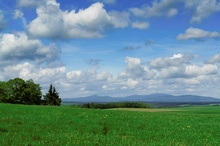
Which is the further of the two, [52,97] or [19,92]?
[52,97]

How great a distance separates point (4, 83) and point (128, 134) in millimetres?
108239

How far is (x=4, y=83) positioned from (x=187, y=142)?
111203 mm

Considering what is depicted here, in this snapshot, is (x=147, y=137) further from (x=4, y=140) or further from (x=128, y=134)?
(x=4, y=140)

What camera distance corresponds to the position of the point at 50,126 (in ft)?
72.3

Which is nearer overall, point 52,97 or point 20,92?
point 20,92

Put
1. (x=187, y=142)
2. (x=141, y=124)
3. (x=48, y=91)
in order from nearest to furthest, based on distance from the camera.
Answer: (x=187, y=142)
(x=141, y=124)
(x=48, y=91)

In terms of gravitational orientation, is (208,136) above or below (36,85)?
below

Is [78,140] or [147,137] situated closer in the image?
[78,140]

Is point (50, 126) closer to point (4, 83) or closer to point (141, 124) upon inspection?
point (141, 124)

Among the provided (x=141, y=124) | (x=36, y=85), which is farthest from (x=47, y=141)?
(x=36, y=85)

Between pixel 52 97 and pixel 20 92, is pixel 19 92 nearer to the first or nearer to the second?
pixel 20 92

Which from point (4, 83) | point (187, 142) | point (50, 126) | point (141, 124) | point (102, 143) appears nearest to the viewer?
point (102, 143)

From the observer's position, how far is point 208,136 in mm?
20828

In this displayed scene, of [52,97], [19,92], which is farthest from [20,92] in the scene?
[52,97]
